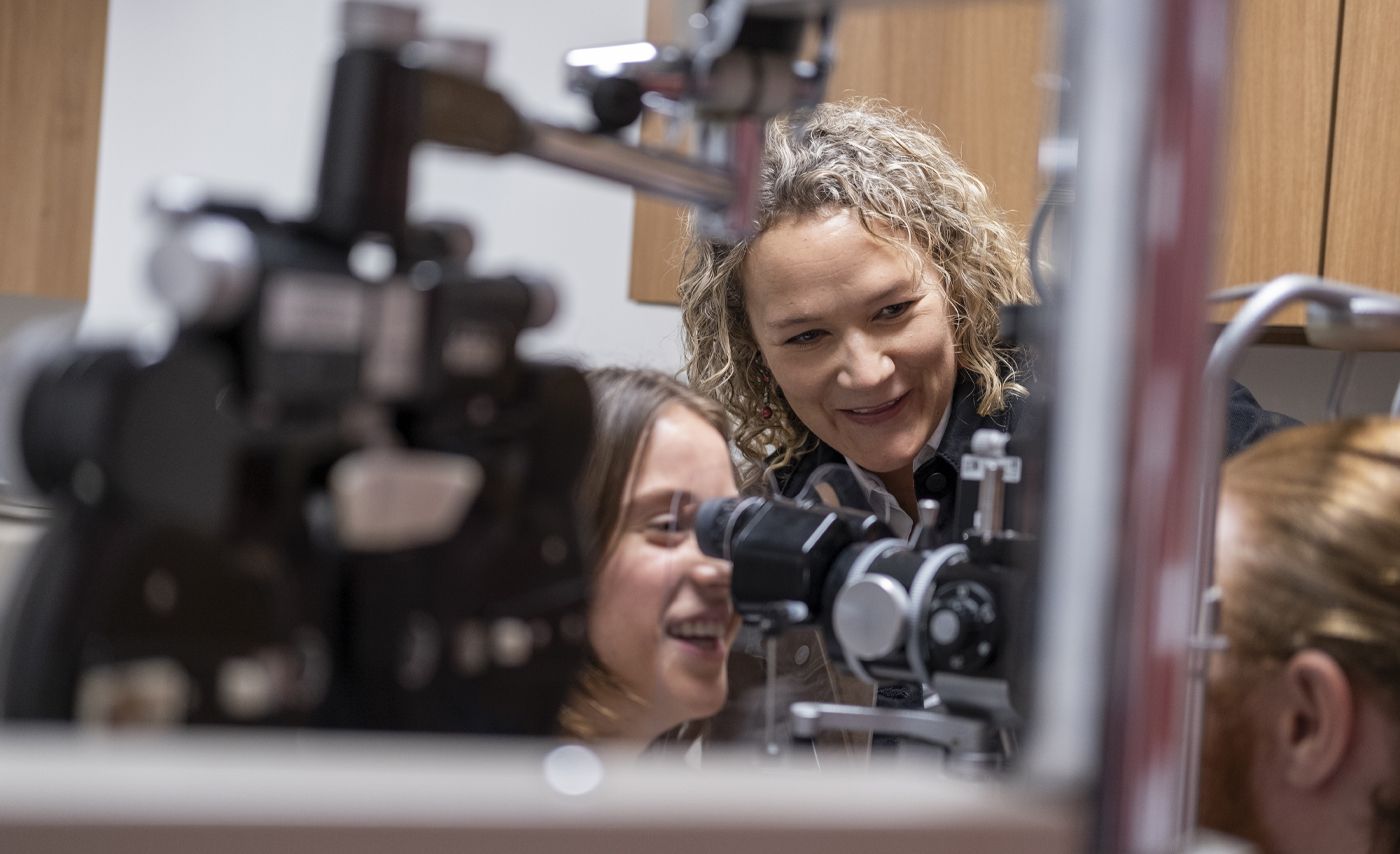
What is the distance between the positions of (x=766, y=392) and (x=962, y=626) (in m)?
0.54

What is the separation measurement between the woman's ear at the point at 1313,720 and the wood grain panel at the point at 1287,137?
139 cm

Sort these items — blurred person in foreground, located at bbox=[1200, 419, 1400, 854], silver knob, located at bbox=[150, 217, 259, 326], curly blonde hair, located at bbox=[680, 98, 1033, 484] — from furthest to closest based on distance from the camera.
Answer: curly blonde hair, located at bbox=[680, 98, 1033, 484] < blurred person in foreground, located at bbox=[1200, 419, 1400, 854] < silver knob, located at bbox=[150, 217, 259, 326]

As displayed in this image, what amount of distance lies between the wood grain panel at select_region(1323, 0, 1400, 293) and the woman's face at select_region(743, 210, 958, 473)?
83 cm

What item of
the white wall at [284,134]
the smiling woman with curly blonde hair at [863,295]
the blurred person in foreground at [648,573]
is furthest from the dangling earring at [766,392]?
the white wall at [284,134]

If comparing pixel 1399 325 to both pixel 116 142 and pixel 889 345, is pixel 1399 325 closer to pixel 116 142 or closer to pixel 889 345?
pixel 116 142

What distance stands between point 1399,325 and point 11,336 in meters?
0.55

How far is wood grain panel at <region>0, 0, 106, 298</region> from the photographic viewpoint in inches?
16.9

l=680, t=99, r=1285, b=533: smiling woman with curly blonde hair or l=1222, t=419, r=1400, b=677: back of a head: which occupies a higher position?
l=680, t=99, r=1285, b=533: smiling woman with curly blonde hair

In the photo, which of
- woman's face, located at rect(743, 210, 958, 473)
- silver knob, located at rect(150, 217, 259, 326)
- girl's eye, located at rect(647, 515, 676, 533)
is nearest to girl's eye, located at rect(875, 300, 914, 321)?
woman's face, located at rect(743, 210, 958, 473)

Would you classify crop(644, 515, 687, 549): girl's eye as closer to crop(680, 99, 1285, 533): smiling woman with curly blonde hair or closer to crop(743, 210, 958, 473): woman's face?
crop(680, 99, 1285, 533): smiling woman with curly blonde hair

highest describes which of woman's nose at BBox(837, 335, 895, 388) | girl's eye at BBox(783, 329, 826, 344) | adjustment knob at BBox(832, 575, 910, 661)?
girl's eye at BBox(783, 329, 826, 344)

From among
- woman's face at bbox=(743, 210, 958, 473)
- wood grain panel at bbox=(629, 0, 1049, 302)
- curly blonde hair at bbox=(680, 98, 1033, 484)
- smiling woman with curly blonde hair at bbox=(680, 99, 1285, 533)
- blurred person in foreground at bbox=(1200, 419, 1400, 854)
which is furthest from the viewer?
woman's face at bbox=(743, 210, 958, 473)

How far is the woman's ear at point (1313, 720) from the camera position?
56 cm

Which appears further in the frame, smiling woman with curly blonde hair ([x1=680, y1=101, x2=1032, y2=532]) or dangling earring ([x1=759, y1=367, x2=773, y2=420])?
smiling woman with curly blonde hair ([x1=680, y1=101, x2=1032, y2=532])
